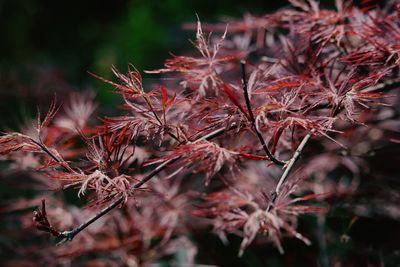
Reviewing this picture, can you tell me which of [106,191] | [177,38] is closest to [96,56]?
[177,38]

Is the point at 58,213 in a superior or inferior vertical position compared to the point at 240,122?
inferior

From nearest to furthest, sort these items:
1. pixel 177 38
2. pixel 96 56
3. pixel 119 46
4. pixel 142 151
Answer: pixel 142 151
pixel 177 38
pixel 119 46
pixel 96 56

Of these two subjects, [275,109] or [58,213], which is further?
[58,213]

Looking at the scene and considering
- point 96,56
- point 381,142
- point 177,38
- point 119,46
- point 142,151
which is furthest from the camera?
point 96,56

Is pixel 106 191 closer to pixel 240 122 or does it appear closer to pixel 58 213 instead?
pixel 240 122

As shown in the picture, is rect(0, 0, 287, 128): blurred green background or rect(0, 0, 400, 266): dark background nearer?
rect(0, 0, 400, 266): dark background

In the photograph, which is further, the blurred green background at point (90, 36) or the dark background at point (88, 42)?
the blurred green background at point (90, 36)

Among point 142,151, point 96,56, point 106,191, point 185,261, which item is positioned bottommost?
point 96,56

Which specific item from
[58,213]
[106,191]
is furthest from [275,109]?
[58,213]
